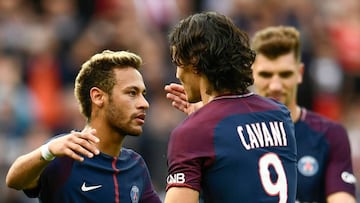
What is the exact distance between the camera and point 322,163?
8.21m

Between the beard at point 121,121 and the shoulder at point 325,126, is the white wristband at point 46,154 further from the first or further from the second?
the shoulder at point 325,126

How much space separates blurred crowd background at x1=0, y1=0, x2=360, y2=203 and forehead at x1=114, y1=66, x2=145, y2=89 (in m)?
4.58

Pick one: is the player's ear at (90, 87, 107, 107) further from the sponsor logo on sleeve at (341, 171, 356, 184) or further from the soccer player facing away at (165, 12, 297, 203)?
the sponsor logo on sleeve at (341, 171, 356, 184)

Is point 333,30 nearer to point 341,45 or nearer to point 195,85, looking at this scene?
point 341,45

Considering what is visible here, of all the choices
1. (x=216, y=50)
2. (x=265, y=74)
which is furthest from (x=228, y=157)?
(x=265, y=74)

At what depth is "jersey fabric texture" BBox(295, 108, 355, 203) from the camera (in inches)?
318

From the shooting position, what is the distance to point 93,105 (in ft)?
24.2

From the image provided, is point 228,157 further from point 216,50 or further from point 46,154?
point 46,154

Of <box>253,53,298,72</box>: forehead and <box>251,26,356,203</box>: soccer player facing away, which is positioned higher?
<box>253,53,298,72</box>: forehead

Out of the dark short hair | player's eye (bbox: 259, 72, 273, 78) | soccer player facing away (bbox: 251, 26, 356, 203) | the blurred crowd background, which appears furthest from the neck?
the blurred crowd background

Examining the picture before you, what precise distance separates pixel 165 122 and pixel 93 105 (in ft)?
19.0

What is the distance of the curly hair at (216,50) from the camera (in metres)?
6.28

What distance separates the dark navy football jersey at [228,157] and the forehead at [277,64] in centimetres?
231

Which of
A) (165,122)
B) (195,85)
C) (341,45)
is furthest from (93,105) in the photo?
(341,45)
